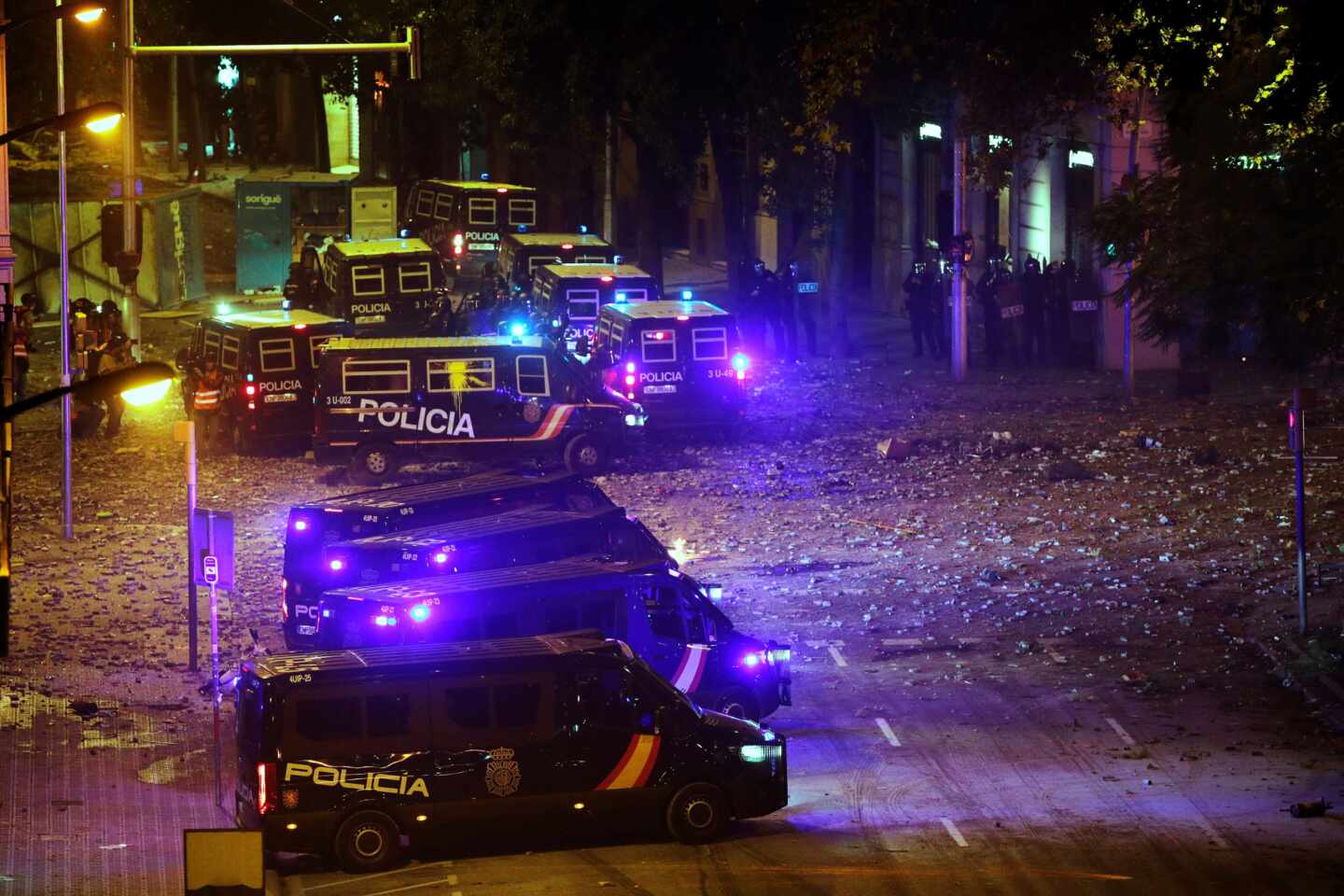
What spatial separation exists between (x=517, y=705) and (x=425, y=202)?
38.9 metres

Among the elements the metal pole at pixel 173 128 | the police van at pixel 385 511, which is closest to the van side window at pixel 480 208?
the metal pole at pixel 173 128

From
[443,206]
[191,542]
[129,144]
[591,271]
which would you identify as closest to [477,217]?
[443,206]

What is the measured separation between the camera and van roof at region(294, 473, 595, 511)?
2136 cm

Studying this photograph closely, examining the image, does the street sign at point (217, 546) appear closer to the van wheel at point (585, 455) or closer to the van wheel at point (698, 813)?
the van wheel at point (698, 813)

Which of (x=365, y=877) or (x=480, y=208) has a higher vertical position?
(x=480, y=208)

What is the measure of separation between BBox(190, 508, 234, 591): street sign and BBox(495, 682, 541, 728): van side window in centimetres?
476

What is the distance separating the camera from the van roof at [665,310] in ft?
105

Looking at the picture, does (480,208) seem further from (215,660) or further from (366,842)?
(366,842)

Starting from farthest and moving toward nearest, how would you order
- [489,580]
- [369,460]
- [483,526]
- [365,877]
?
[369,460], [483,526], [489,580], [365,877]

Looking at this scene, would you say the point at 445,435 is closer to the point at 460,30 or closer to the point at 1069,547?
the point at 1069,547

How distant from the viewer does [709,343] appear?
3183 cm

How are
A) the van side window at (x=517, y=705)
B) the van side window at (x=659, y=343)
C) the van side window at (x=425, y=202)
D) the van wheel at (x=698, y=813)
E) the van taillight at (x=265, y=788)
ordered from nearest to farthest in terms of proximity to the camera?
the van taillight at (x=265, y=788)
the van side window at (x=517, y=705)
the van wheel at (x=698, y=813)
the van side window at (x=659, y=343)
the van side window at (x=425, y=202)

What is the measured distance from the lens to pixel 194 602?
19453 mm

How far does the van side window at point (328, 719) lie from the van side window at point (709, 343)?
59.6 ft
